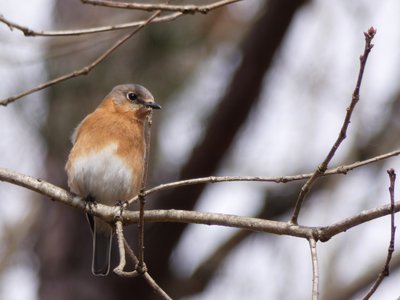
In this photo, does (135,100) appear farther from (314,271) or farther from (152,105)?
(314,271)

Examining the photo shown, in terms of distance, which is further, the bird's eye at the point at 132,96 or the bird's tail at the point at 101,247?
the bird's eye at the point at 132,96

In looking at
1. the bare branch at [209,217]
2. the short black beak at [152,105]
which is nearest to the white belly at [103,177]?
the short black beak at [152,105]

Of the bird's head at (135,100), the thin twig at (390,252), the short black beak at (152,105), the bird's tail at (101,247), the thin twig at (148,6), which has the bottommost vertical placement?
the thin twig at (390,252)

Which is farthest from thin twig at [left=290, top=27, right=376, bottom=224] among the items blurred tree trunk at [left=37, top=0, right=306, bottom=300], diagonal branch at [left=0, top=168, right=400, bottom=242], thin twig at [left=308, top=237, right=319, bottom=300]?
blurred tree trunk at [left=37, top=0, right=306, bottom=300]

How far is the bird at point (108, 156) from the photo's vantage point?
6.11 meters

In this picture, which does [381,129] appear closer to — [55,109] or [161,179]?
[161,179]

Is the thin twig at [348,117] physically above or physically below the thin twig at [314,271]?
above

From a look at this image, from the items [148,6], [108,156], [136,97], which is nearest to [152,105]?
[136,97]

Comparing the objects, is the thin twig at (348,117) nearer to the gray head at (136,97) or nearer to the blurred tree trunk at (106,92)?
the gray head at (136,97)

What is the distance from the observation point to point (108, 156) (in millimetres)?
6184

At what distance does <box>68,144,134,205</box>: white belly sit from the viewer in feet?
19.9

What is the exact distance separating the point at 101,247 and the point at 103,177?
73 cm

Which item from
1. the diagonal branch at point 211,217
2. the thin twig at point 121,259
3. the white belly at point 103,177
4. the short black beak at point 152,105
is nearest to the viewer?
the diagonal branch at point 211,217

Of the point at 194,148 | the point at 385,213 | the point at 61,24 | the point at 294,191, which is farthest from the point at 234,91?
the point at 385,213
